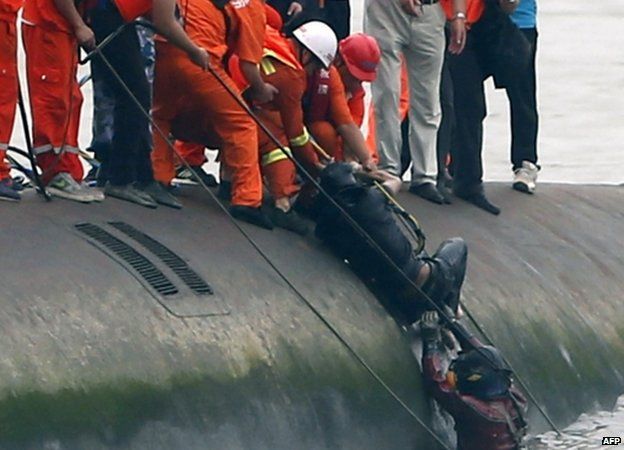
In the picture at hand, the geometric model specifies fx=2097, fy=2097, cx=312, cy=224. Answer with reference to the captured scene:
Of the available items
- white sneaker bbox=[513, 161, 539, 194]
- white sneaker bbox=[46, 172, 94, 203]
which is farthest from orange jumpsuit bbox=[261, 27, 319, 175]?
white sneaker bbox=[513, 161, 539, 194]

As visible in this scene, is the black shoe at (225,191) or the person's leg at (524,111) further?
the person's leg at (524,111)

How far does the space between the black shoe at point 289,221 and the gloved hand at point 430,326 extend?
0.83 meters

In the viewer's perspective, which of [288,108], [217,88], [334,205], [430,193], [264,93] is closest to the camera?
[217,88]

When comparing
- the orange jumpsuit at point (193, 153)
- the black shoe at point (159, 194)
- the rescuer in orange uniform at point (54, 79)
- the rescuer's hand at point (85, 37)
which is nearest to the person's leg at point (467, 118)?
the orange jumpsuit at point (193, 153)

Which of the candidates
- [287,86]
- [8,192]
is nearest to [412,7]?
[287,86]

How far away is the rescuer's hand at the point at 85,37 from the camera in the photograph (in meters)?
10.8

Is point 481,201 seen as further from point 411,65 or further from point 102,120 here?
point 102,120

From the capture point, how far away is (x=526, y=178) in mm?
14883

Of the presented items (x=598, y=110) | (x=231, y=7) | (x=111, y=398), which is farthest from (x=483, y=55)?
(x=598, y=110)

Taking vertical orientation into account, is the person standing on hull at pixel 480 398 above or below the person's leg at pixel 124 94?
below

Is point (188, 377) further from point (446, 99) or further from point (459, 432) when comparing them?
point (446, 99)

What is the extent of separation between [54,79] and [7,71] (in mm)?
327

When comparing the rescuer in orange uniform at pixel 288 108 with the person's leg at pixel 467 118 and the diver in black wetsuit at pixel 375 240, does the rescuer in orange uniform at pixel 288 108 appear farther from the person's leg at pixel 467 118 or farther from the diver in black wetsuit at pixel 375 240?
the person's leg at pixel 467 118

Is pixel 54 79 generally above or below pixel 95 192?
above
